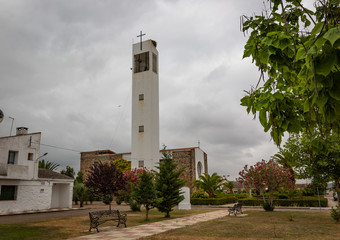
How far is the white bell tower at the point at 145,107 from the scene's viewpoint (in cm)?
3109

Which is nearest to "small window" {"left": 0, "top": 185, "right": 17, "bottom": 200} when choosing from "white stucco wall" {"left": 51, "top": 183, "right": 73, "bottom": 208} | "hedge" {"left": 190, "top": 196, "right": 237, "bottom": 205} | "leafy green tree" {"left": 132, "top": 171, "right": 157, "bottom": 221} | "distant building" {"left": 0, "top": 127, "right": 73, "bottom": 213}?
"distant building" {"left": 0, "top": 127, "right": 73, "bottom": 213}

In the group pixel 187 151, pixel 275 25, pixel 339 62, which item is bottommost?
pixel 339 62

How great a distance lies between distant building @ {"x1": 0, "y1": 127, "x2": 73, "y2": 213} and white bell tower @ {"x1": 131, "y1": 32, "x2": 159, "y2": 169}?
9570 mm

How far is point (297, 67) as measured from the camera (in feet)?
9.22

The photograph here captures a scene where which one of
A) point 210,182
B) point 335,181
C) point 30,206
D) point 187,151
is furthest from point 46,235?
point 187,151

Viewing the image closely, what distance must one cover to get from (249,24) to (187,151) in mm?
37806

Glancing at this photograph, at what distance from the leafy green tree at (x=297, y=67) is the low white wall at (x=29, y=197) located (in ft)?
83.9

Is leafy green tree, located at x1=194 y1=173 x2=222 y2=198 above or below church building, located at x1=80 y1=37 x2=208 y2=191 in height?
below

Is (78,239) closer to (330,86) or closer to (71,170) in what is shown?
(330,86)

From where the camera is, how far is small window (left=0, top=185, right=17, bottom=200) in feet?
74.9

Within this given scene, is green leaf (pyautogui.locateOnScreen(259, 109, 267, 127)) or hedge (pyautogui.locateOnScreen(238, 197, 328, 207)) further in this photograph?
hedge (pyautogui.locateOnScreen(238, 197, 328, 207))

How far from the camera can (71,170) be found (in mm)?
42750

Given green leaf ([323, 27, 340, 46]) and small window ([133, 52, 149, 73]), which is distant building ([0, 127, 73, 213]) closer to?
small window ([133, 52, 149, 73])

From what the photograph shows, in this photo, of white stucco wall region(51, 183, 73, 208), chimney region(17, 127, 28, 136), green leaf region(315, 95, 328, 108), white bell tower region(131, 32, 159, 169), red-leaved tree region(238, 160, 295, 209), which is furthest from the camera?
white bell tower region(131, 32, 159, 169)
